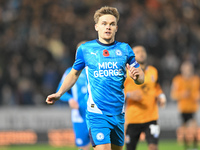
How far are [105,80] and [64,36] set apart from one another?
11.4m

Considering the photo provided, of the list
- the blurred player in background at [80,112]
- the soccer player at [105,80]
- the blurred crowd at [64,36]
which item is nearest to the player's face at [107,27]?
the soccer player at [105,80]

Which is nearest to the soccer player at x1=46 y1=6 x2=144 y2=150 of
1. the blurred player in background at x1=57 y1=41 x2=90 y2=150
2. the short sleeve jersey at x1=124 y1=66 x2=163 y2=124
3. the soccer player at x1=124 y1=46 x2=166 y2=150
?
the soccer player at x1=124 y1=46 x2=166 y2=150

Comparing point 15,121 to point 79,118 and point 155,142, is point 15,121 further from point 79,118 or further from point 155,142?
point 155,142

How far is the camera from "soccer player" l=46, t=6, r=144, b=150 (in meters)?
5.92

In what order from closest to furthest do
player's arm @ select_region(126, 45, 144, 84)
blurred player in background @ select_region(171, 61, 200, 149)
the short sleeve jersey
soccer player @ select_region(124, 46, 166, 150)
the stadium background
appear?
player's arm @ select_region(126, 45, 144, 84)
soccer player @ select_region(124, 46, 166, 150)
the short sleeve jersey
blurred player in background @ select_region(171, 61, 200, 149)
the stadium background

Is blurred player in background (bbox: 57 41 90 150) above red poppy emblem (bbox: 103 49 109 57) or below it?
below

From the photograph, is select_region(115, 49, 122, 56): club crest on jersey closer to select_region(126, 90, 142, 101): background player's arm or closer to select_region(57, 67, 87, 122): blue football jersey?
select_region(126, 90, 142, 101): background player's arm

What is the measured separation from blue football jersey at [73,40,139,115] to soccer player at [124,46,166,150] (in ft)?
8.09

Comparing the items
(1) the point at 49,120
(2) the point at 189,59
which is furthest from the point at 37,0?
(2) the point at 189,59

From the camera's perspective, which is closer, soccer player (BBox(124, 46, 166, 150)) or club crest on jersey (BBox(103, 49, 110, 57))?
club crest on jersey (BBox(103, 49, 110, 57))

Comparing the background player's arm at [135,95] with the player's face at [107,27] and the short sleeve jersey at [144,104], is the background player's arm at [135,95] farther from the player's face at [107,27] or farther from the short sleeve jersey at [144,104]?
the player's face at [107,27]

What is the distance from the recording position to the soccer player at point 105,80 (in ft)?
19.4

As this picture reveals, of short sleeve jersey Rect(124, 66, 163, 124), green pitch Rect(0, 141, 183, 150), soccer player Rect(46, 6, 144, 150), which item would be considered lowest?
green pitch Rect(0, 141, 183, 150)

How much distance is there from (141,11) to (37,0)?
14.0ft
